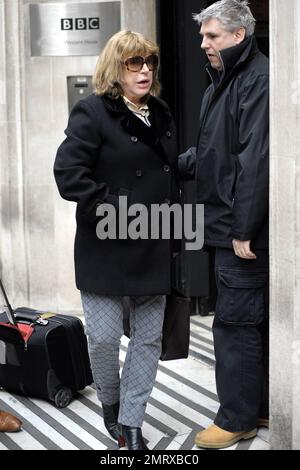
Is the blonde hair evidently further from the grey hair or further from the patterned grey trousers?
the patterned grey trousers

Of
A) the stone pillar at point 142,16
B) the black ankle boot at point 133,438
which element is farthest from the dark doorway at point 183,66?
the black ankle boot at point 133,438

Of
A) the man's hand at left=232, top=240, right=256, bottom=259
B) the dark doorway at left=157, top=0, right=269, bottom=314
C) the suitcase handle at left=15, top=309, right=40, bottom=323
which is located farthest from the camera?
the dark doorway at left=157, top=0, right=269, bottom=314

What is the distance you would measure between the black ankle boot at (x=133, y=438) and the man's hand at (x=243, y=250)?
90 centimetres

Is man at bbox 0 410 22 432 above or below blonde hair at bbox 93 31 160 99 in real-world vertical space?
below

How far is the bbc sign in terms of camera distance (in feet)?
20.2

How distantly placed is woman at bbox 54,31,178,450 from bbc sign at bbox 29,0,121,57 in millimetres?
2025

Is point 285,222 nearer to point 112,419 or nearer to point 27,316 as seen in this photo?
point 112,419

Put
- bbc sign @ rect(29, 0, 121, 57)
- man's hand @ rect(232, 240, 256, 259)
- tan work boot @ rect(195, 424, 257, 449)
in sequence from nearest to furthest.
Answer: man's hand @ rect(232, 240, 256, 259), tan work boot @ rect(195, 424, 257, 449), bbc sign @ rect(29, 0, 121, 57)

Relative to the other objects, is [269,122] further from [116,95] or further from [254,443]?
[254,443]

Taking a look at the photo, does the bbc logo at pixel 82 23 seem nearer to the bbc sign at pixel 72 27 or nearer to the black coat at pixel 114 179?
the bbc sign at pixel 72 27

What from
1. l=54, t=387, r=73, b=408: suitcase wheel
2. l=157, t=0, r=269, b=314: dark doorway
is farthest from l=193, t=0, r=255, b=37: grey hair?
l=54, t=387, r=73, b=408: suitcase wheel

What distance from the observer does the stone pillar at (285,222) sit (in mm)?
3754

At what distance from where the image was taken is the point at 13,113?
637 cm

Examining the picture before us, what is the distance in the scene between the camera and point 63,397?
4.86 m
